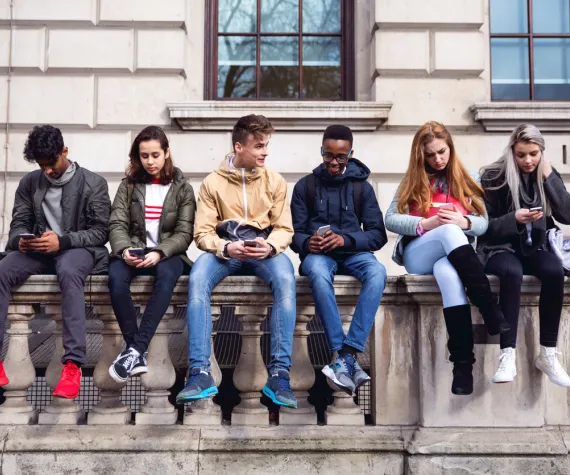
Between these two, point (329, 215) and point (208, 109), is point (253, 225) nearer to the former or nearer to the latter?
point (329, 215)

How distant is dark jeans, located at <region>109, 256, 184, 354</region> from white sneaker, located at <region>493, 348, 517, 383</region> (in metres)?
1.89

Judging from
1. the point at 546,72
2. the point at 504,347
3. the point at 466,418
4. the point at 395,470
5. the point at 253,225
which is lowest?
the point at 395,470

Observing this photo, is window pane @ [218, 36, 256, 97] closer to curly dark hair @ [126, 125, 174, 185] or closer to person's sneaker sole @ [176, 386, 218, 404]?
curly dark hair @ [126, 125, 174, 185]

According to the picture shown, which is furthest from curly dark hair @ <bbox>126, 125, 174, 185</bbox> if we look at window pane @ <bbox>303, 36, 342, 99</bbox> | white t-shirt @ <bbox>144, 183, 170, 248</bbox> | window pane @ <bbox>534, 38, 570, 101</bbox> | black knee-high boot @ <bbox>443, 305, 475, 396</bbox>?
window pane @ <bbox>534, 38, 570, 101</bbox>

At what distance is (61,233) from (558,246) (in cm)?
314

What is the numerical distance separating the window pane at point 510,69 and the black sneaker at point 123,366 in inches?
238

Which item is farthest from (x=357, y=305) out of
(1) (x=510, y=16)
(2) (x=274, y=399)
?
(1) (x=510, y=16)

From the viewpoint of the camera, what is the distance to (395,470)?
364cm

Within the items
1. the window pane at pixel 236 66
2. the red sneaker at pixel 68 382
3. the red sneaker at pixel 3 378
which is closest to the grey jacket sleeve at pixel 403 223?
the red sneaker at pixel 68 382

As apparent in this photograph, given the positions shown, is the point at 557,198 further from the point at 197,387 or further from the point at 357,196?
the point at 197,387

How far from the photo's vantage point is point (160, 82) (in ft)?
24.7

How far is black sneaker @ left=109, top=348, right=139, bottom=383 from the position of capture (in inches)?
138

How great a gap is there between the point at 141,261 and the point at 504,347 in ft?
6.98

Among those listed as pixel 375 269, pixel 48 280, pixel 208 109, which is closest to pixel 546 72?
pixel 208 109
